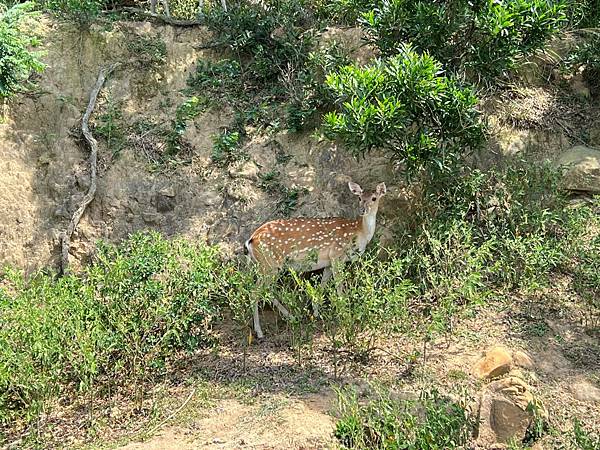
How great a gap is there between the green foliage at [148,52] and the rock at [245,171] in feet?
7.84

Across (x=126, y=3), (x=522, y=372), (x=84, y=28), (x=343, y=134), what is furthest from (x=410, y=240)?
(x=126, y=3)

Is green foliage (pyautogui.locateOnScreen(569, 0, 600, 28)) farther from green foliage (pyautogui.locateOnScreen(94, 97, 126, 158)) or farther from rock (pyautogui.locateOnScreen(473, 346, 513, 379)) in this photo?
green foliage (pyautogui.locateOnScreen(94, 97, 126, 158))

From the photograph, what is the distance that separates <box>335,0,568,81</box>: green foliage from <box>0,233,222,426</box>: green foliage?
11.4 ft

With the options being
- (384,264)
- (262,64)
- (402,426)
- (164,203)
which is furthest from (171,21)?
(402,426)

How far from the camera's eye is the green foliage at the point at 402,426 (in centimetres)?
511

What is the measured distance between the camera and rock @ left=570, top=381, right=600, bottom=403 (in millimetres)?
6285

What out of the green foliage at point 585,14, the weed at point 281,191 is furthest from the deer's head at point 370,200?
the green foliage at point 585,14

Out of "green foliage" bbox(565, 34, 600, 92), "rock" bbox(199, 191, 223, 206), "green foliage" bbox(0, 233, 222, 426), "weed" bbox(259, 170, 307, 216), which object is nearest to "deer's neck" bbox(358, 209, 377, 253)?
"weed" bbox(259, 170, 307, 216)

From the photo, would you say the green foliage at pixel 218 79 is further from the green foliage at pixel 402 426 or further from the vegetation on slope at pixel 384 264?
the green foliage at pixel 402 426

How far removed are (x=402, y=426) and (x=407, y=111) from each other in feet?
11.9

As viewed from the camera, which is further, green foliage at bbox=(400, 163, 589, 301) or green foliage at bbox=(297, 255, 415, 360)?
green foliage at bbox=(400, 163, 589, 301)

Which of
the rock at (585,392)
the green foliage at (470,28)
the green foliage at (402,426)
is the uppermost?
the green foliage at (470,28)

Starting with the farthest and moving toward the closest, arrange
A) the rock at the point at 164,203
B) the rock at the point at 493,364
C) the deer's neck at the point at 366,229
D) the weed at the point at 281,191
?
1. the rock at the point at 164,203
2. the weed at the point at 281,191
3. the deer's neck at the point at 366,229
4. the rock at the point at 493,364

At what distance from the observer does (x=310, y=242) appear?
7.82 meters
